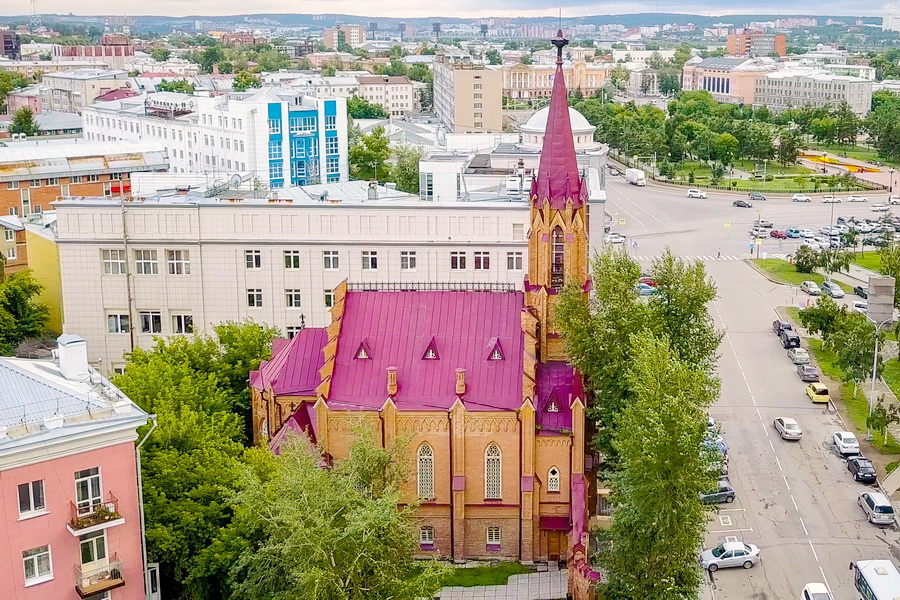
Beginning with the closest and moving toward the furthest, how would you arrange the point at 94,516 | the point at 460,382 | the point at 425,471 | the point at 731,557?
the point at 94,516, the point at 460,382, the point at 425,471, the point at 731,557

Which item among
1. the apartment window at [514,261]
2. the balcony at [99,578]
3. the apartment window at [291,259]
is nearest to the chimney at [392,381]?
the balcony at [99,578]

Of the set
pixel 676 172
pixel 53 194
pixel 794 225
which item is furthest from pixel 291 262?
pixel 676 172

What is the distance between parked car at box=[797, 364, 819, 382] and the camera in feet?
257

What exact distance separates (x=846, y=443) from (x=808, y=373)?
14.8 m

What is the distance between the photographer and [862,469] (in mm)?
59969

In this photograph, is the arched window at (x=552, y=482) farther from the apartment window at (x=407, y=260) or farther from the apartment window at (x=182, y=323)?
the apartment window at (x=182, y=323)

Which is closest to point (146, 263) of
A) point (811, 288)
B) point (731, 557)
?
point (731, 557)

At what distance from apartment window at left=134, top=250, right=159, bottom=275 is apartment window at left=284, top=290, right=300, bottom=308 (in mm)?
8696

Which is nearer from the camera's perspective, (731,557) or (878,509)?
(731,557)

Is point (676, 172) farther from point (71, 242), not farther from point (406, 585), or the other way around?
point (406, 585)

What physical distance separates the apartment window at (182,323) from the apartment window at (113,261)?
4.65 m

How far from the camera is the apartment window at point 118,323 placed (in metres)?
70.8

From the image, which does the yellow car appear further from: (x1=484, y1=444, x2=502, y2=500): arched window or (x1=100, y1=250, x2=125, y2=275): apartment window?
(x1=100, y1=250, x2=125, y2=275): apartment window

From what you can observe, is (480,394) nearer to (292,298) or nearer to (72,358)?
(72,358)
